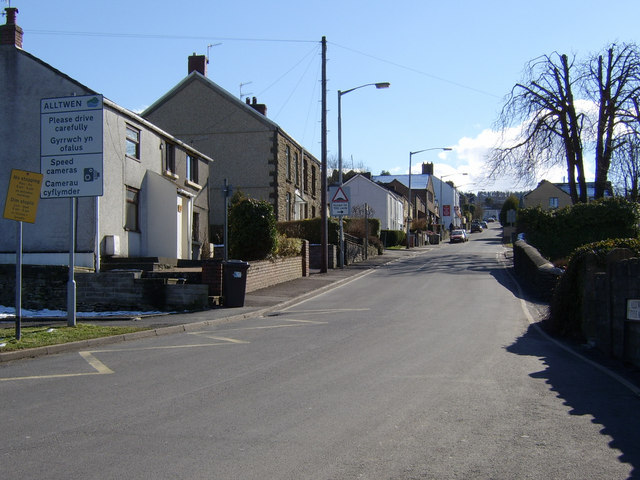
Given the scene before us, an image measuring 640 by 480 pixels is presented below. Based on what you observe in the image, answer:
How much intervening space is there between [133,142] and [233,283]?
25.5 feet

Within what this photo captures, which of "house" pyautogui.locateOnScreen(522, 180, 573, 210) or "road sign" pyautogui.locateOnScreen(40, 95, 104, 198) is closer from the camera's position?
"road sign" pyautogui.locateOnScreen(40, 95, 104, 198)

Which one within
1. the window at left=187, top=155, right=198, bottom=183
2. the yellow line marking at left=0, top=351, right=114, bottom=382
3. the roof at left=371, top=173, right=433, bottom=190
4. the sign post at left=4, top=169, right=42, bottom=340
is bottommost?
the yellow line marking at left=0, top=351, right=114, bottom=382

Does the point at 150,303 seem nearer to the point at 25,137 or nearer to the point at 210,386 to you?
the point at 25,137

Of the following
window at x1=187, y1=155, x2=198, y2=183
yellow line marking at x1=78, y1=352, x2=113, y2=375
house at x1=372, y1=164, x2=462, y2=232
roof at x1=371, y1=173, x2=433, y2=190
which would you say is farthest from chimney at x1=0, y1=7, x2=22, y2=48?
roof at x1=371, y1=173, x2=433, y2=190

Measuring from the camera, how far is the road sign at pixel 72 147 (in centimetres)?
1235

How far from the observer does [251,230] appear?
2150 cm

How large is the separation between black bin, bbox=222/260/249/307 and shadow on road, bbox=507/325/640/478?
8.02 meters

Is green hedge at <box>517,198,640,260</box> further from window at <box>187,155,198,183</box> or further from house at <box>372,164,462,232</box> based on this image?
house at <box>372,164,462,232</box>

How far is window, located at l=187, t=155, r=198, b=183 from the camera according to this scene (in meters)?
26.9

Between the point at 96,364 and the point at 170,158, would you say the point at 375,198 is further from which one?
the point at 96,364

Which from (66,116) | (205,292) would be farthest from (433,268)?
(66,116)

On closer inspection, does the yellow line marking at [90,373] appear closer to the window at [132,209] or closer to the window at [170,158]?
the window at [132,209]

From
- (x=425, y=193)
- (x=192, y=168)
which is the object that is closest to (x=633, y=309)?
(x=192, y=168)

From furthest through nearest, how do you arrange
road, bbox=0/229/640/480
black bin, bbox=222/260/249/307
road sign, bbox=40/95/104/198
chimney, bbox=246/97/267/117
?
1. chimney, bbox=246/97/267/117
2. black bin, bbox=222/260/249/307
3. road sign, bbox=40/95/104/198
4. road, bbox=0/229/640/480
